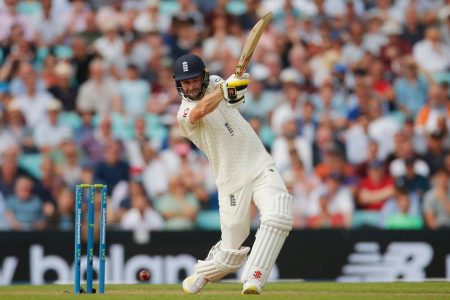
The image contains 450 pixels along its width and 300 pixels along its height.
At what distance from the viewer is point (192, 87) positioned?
304 inches

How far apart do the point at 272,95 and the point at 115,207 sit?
2.76 meters

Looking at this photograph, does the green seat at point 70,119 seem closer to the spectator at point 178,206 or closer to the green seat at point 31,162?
the green seat at point 31,162

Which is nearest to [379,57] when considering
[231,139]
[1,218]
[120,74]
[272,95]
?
[272,95]

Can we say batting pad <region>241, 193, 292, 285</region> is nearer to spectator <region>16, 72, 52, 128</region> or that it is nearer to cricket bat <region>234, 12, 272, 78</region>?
cricket bat <region>234, 12, 272, 78</region>

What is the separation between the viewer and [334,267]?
11.1m

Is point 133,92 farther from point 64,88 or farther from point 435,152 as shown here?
point 435,152

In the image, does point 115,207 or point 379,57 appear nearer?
point 115,207

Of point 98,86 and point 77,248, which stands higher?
point 98,86

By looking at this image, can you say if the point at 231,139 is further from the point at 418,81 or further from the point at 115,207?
the point at 418,81

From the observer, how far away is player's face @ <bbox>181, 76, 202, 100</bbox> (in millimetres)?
7704

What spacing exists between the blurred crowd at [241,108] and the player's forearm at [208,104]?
155 inches

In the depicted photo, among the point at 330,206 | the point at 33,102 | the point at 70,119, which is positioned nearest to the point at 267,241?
the point at 330,206

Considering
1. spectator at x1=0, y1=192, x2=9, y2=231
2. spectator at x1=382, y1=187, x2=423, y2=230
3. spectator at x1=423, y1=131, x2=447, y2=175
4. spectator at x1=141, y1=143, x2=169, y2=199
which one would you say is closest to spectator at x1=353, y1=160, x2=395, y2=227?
spectator at x1=382, y1=187, x2=423, y2=230

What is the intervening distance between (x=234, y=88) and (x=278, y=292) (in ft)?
5.78
